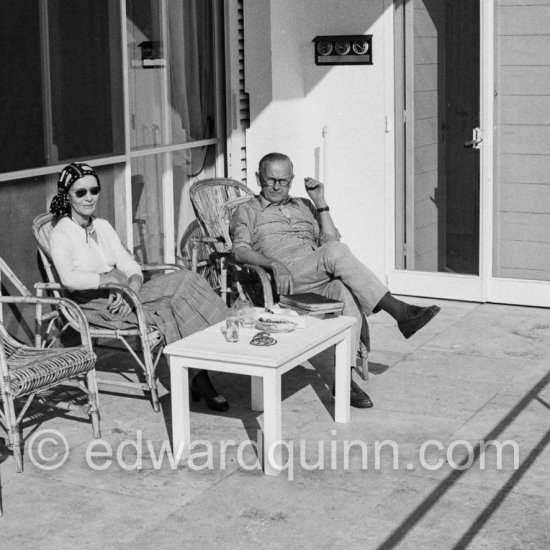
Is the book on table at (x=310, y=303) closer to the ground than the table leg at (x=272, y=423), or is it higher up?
higher up

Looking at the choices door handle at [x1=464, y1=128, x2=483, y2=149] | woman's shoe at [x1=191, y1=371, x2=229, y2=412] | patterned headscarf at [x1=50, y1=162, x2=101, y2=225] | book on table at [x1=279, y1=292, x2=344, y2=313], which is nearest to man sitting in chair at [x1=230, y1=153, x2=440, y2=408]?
book on table at [x1=279, y1=292, x2=344, y2=313]

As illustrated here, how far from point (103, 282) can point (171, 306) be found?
1.13 feet

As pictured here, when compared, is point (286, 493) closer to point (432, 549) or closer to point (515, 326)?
point (432, 549)

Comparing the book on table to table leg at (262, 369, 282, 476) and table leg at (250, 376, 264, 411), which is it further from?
table leg at (262, 369, 282, 476)

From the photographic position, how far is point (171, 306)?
5.61 meters

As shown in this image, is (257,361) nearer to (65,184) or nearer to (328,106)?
(65,184)

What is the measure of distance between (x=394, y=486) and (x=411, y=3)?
157 inches

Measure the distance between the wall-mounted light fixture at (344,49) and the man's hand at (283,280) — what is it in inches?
94.2

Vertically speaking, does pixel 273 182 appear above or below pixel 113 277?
above

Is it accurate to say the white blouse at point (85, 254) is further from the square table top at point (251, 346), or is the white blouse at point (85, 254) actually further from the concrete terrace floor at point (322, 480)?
the square table top at point (251, 346)

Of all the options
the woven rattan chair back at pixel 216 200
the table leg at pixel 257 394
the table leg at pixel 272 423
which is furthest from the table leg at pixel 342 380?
the woven rattan chair back at pixel 216 200

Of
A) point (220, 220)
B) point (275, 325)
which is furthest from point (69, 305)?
point (220, 220)

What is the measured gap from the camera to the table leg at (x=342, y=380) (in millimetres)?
5266

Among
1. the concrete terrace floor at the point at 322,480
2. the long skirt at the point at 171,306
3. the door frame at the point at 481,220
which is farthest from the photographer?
the door frame at the point at 481,220
